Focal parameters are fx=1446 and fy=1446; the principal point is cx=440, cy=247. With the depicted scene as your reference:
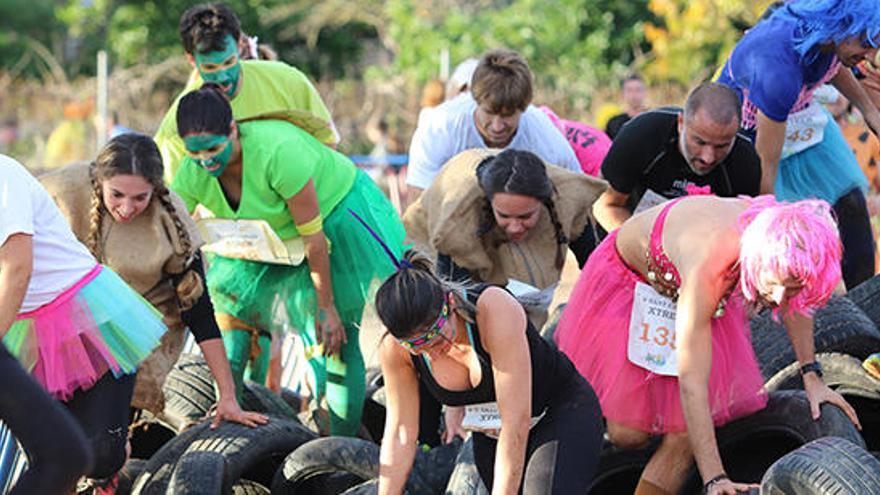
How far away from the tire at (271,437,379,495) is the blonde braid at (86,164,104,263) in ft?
3.16

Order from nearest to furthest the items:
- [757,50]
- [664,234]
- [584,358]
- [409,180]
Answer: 1. [664,234]
2. [584,358]
3. [757,50]
4. [409,180]

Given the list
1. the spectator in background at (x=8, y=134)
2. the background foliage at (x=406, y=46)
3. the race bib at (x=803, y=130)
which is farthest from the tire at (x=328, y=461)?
the spectator in background at (x=8, y=134)

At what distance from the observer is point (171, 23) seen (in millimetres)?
22141

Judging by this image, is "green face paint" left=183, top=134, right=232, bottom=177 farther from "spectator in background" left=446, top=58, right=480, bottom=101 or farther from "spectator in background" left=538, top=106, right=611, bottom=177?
"spectator in background" left=446, top=58, right=480, bottom=101

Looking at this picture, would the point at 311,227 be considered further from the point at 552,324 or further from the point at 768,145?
the point at 768,145

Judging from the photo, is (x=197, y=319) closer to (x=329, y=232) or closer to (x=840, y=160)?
(x=329, y=232)

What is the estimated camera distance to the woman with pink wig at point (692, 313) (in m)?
3.91

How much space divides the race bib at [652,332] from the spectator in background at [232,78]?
1.74 m

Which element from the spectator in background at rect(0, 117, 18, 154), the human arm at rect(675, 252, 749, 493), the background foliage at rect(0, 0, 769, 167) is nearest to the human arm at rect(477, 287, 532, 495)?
the human arm at rect(675, 252, 749, 493)

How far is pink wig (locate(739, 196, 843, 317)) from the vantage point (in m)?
3.82

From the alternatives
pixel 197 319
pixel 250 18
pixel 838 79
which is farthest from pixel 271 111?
pixel 250 18

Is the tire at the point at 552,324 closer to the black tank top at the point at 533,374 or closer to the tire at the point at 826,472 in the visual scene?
the black tank top at the point at 533,374

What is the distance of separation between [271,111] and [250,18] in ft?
56.2

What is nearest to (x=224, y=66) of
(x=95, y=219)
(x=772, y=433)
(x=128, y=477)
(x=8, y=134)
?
(x=95, y=219)
